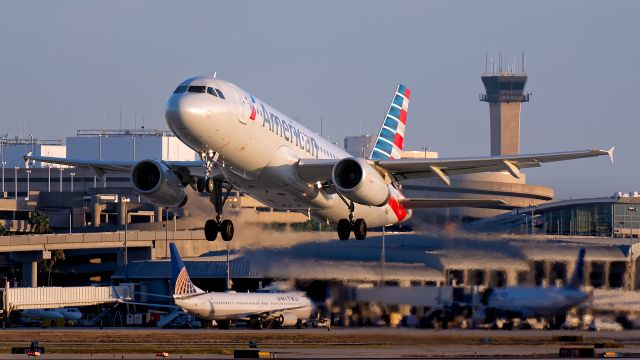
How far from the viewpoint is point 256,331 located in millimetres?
81625

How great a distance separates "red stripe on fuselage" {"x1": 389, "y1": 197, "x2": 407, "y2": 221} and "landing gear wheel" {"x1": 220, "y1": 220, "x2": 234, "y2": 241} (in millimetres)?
8226

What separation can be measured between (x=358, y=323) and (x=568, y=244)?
10.5 m

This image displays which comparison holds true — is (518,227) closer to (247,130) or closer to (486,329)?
(486,329)

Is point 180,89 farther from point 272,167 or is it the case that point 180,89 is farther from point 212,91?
point 272,167

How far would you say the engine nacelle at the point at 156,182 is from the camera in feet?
185

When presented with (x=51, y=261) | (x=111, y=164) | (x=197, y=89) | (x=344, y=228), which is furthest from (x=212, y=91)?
(x=51, y=261)

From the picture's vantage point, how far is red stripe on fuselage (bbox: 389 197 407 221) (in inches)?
2449

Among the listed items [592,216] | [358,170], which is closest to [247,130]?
[358,170]

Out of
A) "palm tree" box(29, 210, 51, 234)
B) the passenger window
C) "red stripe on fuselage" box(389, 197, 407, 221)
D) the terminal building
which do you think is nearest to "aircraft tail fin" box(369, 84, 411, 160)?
"red stripe on fuselage" box(389, 197, 407, 221)

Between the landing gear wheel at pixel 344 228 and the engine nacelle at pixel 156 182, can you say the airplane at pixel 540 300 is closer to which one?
the landing gear wheel at pixel 344 228

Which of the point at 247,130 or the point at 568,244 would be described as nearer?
the point at 247,130

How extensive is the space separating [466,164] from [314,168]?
7186 mm

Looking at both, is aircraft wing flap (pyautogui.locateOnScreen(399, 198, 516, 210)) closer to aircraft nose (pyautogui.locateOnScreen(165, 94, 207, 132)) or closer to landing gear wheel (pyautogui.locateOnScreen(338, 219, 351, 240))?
landing gear wheel (pyautogui.locateOnScreen(338, 219, 351, 240))

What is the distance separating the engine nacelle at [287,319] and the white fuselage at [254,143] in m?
23.1
